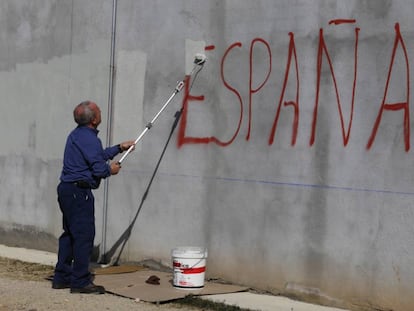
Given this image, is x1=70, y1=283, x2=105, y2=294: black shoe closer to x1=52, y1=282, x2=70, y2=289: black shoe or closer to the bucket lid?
x1=52, y1=282, x2=70, y2=289: black shoe

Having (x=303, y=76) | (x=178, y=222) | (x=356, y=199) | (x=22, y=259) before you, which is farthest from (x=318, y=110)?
(x=22, y=259)

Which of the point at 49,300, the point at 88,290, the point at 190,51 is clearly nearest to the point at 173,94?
the point at 190,51

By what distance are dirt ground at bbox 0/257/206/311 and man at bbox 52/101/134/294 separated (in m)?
0.17

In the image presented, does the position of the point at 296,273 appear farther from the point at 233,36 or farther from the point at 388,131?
the point at 233,36

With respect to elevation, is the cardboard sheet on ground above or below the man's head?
below

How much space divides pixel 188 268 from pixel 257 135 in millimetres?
1465

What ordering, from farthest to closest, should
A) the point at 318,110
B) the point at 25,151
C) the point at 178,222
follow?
A: the point at 25,151
the point at 178,222
the point at 318,110

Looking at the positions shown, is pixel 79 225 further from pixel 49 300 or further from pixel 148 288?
pixel 148 288

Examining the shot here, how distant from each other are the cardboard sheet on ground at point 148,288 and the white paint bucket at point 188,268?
0.07m

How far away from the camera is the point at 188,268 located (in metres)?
7.36

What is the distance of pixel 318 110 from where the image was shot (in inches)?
280

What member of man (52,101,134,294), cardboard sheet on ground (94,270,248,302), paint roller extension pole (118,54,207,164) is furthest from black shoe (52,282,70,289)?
paint roller extension pole (118,54,207,164)

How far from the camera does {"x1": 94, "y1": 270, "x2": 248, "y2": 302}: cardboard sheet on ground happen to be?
7156 mm

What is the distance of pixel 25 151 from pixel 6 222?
106cm
